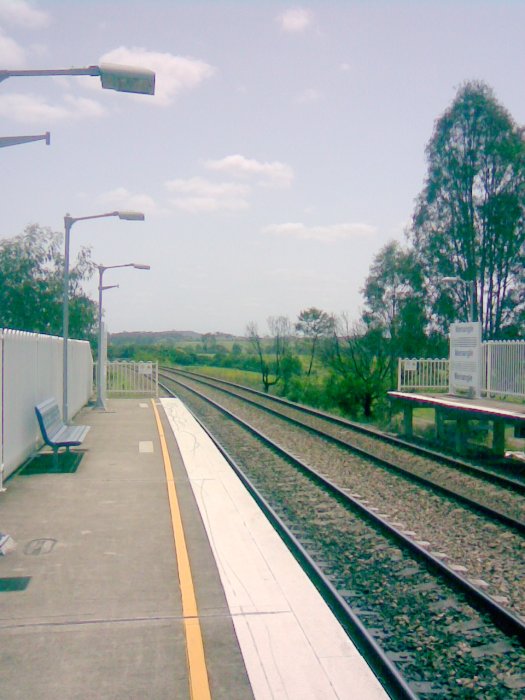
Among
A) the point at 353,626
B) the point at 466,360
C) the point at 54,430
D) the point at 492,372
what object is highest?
the point at 466,360

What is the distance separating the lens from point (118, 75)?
24.1ft

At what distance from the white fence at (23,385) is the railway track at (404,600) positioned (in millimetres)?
3921

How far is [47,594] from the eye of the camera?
21.0 ft

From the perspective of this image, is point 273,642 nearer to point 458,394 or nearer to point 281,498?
point 281,498

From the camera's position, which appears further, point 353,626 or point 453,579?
point 453,579

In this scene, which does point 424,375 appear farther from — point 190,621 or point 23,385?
point 190,621

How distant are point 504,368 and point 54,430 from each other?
35.3ft

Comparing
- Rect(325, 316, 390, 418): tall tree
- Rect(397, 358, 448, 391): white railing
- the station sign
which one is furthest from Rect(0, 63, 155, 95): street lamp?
Rect(325, 316, 390, 418): tall tree

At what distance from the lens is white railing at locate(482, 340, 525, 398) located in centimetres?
1766

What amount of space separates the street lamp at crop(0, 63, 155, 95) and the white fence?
3812mm

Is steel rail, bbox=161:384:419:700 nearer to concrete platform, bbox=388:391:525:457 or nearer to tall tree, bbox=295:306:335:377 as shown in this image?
concrete platform, bbox=388:391:525:457

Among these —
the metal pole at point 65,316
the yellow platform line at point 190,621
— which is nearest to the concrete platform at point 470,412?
the yellow platform line at point 190,621

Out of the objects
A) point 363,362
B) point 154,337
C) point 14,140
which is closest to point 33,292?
point 363,362

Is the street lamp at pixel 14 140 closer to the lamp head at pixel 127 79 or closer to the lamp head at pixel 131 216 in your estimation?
the lamp head at pixel 127 79
